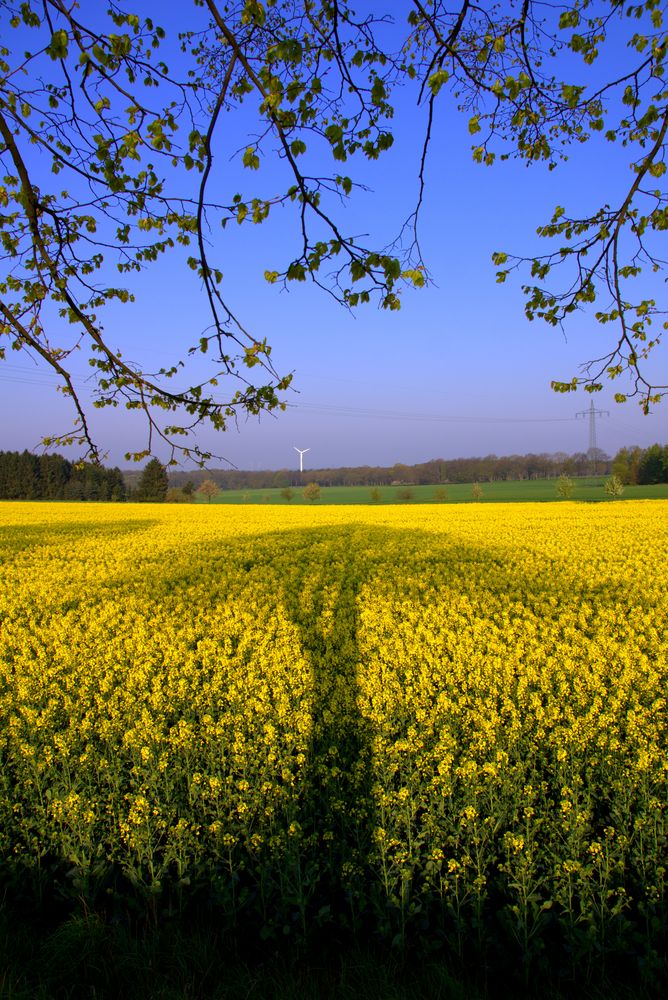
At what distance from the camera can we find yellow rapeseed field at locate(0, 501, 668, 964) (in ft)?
11.6

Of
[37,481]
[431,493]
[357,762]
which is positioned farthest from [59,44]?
[431,493]

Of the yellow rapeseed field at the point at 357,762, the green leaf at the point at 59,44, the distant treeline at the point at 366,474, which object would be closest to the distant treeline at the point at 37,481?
the distant treeline at the point at 366,474

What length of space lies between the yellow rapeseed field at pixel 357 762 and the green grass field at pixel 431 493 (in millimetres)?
62767

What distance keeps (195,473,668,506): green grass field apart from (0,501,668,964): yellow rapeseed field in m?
62.8

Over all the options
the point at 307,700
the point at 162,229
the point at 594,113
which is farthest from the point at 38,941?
the point at 594,113

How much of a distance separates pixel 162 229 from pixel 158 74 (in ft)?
3.37

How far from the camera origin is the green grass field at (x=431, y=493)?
72.6 metres

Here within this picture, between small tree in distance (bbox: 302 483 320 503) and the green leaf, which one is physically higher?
the green leaf

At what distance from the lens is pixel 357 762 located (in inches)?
187

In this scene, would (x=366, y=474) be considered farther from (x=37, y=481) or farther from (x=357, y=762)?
(x=357, y=762)

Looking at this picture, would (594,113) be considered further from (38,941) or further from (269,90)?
(38,941)

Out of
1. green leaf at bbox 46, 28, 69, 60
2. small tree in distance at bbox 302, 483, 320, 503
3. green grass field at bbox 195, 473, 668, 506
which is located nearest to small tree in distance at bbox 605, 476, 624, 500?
green grass field at bbox 195, 473, 668, 506

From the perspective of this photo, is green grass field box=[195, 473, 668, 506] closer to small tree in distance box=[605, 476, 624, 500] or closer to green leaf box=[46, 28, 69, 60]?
small tree in distance box=[605, 476, 624, 500]

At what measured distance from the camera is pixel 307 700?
247 inches
